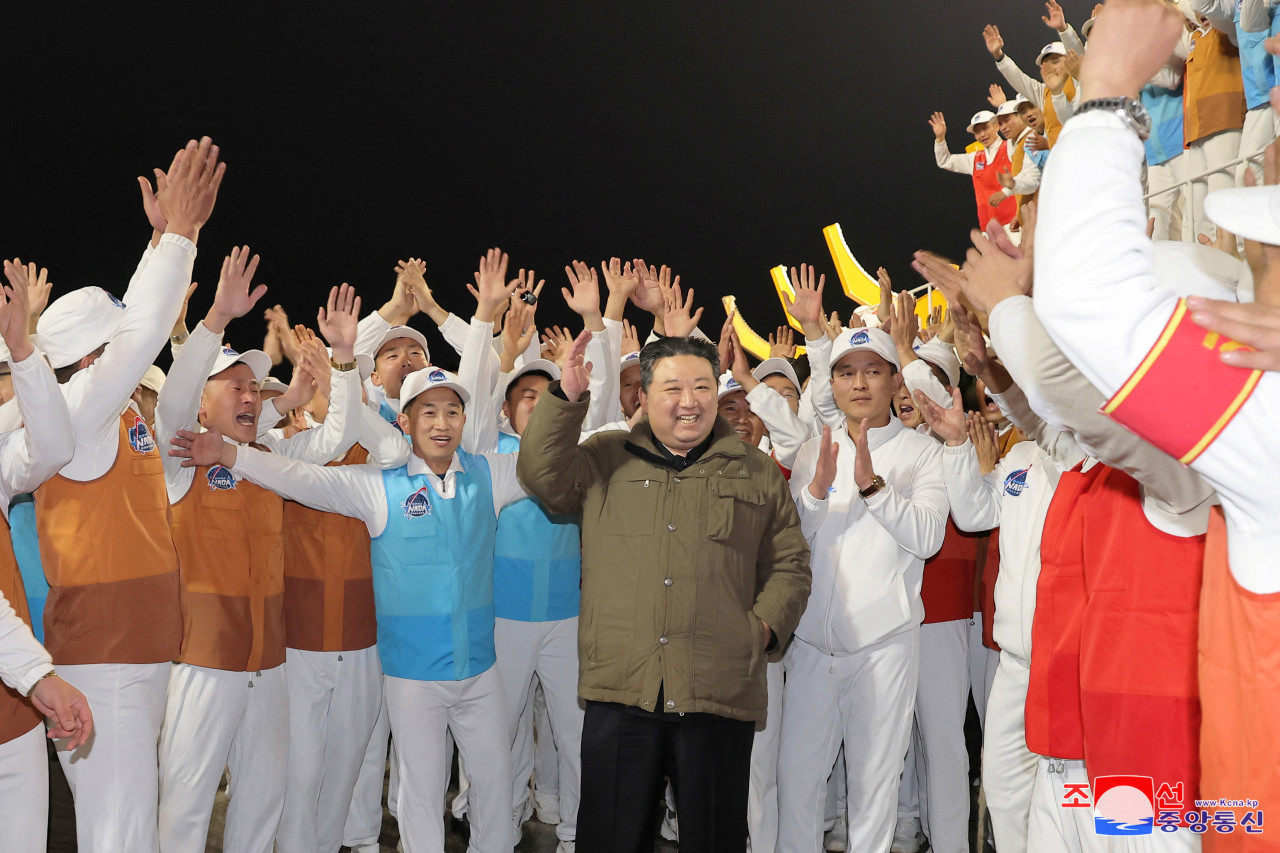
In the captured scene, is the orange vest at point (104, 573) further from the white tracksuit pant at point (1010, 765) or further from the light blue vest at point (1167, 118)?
the light blue vest at point (1167, 118)

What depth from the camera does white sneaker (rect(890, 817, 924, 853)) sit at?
3.88m

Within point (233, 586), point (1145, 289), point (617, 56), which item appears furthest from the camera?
point (617, 56)

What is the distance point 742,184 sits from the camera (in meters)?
11.9

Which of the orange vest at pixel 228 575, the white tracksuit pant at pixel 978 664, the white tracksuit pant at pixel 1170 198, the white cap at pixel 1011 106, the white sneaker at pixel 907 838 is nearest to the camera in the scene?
the orange vest at pixel 228 575

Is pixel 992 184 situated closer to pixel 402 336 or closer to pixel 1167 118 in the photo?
pixel 1167 118

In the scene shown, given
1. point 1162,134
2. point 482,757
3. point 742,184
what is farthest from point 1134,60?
point 742,184

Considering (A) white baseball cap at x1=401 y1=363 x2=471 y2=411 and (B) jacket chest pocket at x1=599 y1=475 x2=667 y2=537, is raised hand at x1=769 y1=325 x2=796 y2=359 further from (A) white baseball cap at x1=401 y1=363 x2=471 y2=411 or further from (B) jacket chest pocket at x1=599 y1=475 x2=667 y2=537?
(B) jacket chest pocket at x1=599 y1=475 x2=667 y2=537

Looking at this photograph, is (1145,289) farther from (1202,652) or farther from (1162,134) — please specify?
(1162,134)

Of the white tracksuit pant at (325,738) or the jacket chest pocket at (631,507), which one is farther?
the white tracksuit pant at (325,738)

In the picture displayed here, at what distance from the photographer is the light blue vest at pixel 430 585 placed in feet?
10.6

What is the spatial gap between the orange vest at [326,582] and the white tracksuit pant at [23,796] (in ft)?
3.70

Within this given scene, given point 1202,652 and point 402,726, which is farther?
point 402,726

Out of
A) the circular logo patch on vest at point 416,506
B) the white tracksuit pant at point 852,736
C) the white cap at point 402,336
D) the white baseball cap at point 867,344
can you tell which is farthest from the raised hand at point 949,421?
the white cap at point 402,336

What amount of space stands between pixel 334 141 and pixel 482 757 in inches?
318
